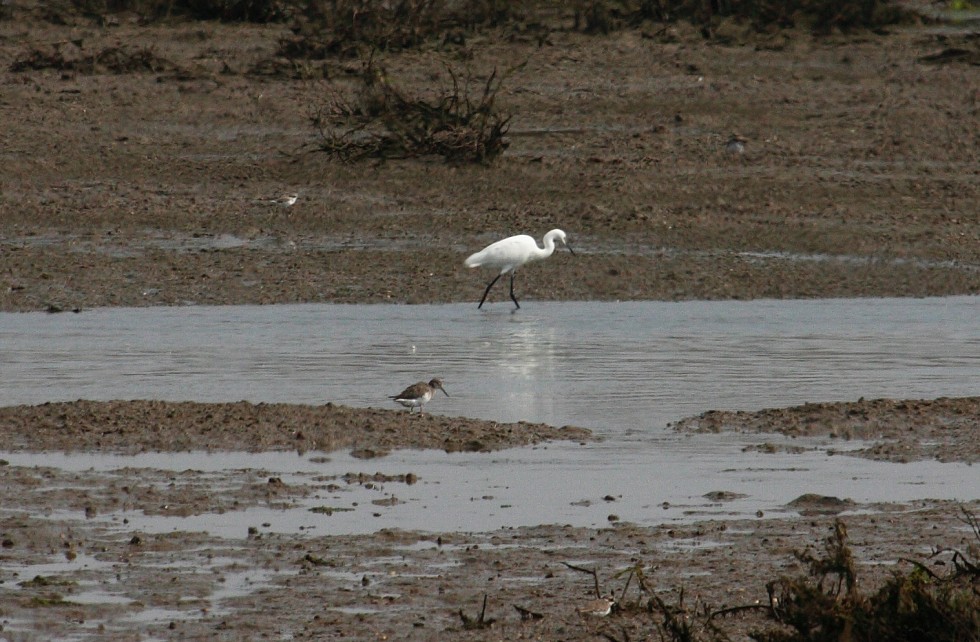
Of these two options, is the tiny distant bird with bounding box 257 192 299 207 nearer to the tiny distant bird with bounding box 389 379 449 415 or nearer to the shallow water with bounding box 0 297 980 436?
the shallow water with bounding box 0 297 980 436

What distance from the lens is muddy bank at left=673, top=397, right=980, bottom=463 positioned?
8.58 meters

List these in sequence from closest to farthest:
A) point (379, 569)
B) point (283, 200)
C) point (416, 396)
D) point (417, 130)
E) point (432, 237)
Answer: point (379, 569), point (416, 396), point (432, 237), point (283, 200), point (417, 130)

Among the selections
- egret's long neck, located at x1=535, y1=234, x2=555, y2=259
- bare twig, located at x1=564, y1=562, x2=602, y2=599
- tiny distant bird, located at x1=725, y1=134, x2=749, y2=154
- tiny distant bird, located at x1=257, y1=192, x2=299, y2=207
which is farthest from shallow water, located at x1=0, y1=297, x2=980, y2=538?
tiny distant bird, located at x1=725, y1=134, x2=749, y2=154

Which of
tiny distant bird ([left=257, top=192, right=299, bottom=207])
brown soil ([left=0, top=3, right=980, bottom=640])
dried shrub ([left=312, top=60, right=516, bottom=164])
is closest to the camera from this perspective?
brown soil ([left=0, top=3, right=980, bottom=640])

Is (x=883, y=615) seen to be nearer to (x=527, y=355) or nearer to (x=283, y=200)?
(x=527, y=355)

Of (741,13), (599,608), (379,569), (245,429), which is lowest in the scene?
(245,429)

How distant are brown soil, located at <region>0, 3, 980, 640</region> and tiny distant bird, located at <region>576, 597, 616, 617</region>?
6 centimetres

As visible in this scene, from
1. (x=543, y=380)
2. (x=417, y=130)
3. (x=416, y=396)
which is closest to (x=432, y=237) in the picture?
(x=417, y=130)

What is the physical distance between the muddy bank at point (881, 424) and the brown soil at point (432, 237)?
0.03 metres

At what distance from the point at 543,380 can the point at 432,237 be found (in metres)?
5.16

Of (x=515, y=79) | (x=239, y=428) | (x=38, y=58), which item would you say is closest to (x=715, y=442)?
(x=239, y=428)

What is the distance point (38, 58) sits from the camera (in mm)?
20594

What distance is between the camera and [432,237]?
1576cm

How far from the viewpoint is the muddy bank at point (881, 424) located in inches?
338
